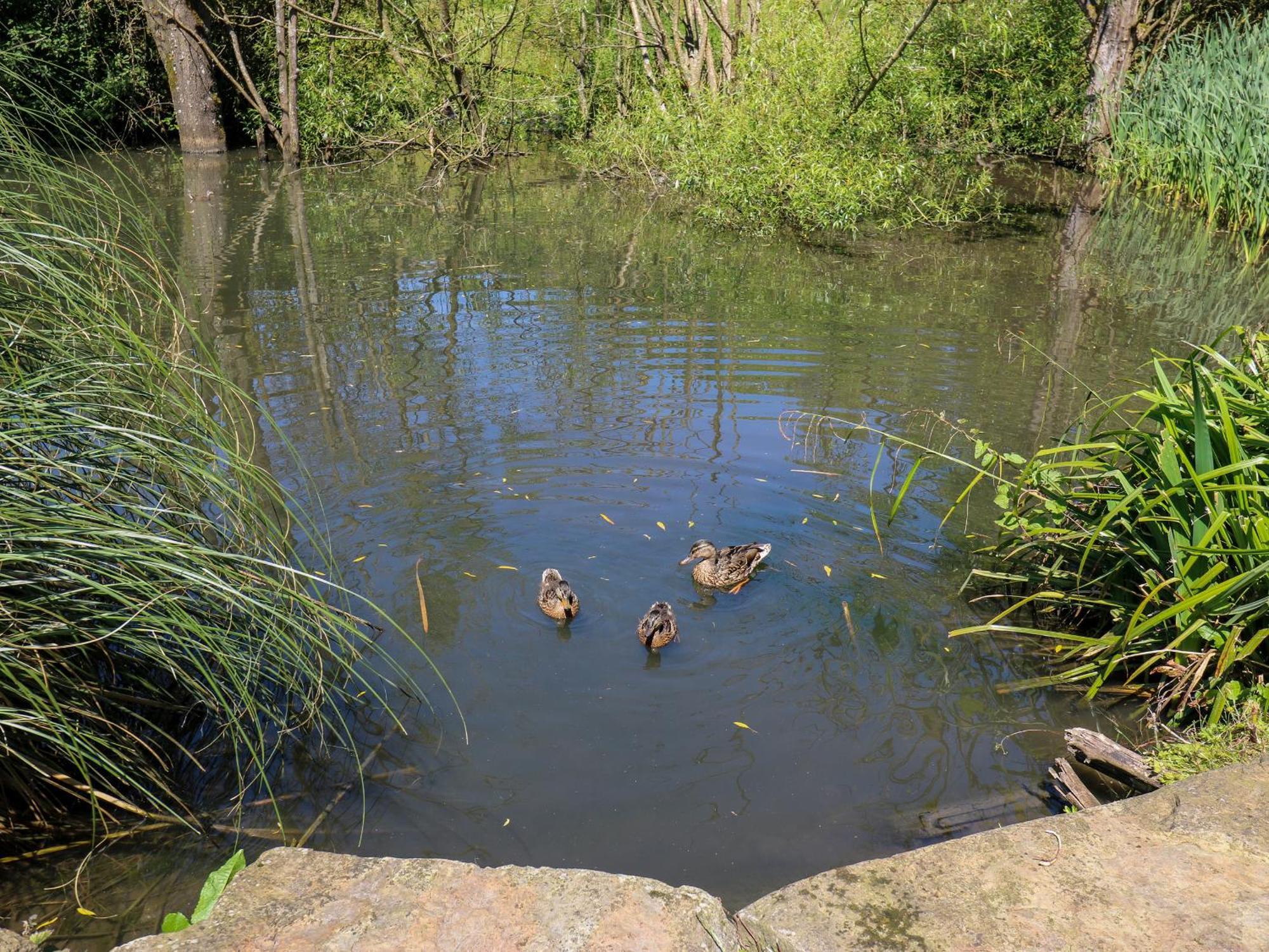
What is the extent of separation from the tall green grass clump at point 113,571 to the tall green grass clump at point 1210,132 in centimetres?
1243

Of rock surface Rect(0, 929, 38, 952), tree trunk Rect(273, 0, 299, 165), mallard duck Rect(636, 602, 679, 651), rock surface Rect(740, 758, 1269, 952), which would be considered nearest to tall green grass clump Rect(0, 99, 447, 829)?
rock surface Rect(0, 929, 38, 952)

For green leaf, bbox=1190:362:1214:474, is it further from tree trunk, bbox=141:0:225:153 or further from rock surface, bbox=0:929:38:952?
tree trunk, bbox=141:0:225:153

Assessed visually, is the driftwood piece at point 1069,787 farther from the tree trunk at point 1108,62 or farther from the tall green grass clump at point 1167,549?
the tree trunk at point 1108,62

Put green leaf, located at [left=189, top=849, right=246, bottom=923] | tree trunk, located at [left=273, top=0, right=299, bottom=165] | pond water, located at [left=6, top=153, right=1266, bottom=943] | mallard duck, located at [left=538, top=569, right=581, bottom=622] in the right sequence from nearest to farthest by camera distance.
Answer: green leaf, located at [left=189, top=849, right=246, bottom=923], pond water, located at [left=6, top=153, right=1266, bottom=943], mallard duck, located at [left=538, top=569, right=581, bottom=622], tree trunk, located at [left=273, top=0, right=299, bottom=165]

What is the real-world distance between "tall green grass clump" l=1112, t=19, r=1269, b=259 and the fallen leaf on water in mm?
11167

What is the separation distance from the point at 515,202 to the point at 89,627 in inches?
547

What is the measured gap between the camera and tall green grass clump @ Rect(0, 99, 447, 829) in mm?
3275

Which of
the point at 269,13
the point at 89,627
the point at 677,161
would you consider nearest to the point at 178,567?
the point at 89,627

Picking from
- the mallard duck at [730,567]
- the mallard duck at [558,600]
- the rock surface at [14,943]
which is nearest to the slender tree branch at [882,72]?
Result: the mallard duck at [730,567]

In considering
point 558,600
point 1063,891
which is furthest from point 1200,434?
point 558,600

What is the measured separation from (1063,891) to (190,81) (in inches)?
867

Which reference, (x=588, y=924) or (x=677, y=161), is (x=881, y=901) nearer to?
(x=588, y=924)

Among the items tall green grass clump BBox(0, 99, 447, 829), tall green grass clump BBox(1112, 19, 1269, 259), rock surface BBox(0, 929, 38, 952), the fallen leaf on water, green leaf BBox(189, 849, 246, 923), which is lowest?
the fallen leaf on water

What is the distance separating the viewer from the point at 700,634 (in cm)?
527
